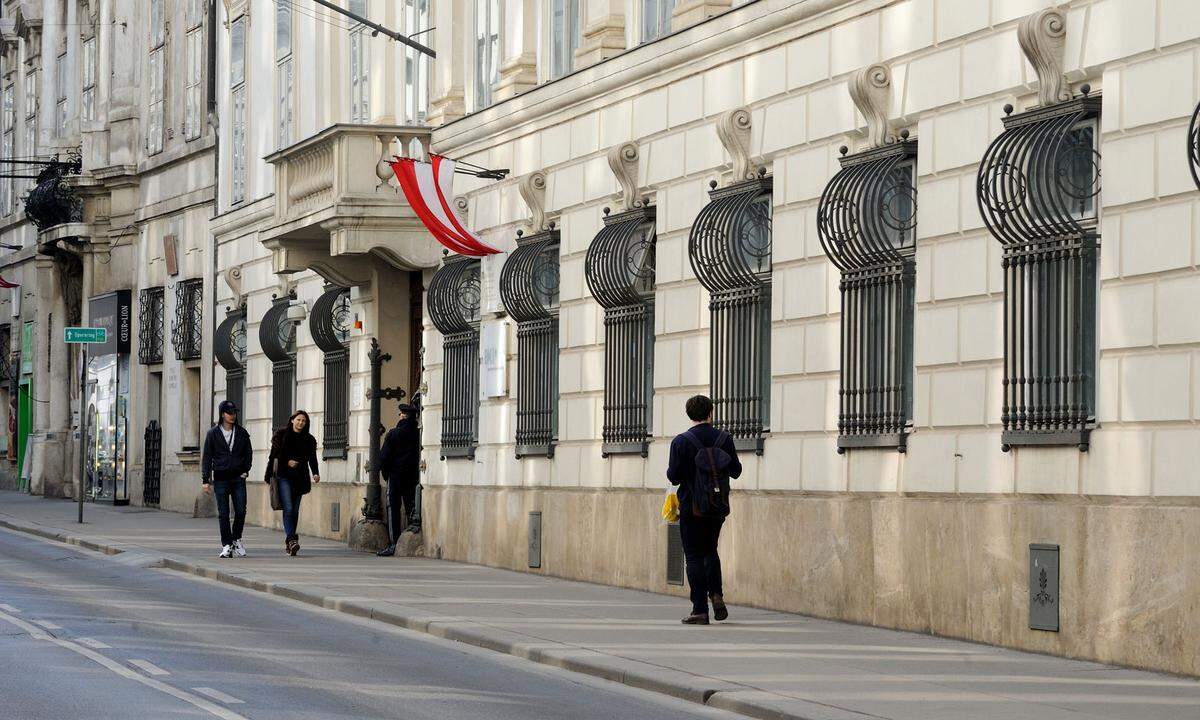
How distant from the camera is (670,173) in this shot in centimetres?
2147

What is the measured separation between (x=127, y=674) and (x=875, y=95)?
24.7 ft

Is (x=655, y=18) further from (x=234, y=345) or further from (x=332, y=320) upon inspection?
(x=234, y=345)

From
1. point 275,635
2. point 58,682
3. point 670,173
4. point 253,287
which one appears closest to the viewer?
point 58,682

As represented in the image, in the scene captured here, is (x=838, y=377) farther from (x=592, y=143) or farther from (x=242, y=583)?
(x=242, y=583)

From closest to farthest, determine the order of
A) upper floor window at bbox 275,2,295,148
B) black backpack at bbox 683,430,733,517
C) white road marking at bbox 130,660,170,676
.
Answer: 1. white road marking at bbox 130,660,170,676
2. black backpack at bbox 683,430,733,517
3. upper floor window at bbox 275,2,295,148

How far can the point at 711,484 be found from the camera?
16875mm

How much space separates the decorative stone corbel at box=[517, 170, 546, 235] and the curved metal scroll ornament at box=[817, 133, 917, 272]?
21.9 feet

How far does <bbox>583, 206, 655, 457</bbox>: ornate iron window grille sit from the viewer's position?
22.1 meters

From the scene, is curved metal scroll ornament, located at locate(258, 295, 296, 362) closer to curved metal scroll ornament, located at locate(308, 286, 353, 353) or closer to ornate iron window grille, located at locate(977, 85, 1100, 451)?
curved metal scroll ornament, located at locate(308, 286, 353, 353)

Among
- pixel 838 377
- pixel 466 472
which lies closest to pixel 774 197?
pixel 838 377

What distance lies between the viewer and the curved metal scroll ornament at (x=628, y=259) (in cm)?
2206

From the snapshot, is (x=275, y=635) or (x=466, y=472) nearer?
(x=275, y=635)

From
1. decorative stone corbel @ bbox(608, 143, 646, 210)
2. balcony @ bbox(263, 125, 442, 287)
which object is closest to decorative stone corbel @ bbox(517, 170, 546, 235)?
decorative stone corbel @ bbox(608, 143, 646, 210)

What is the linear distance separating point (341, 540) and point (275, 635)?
14.5 metres
